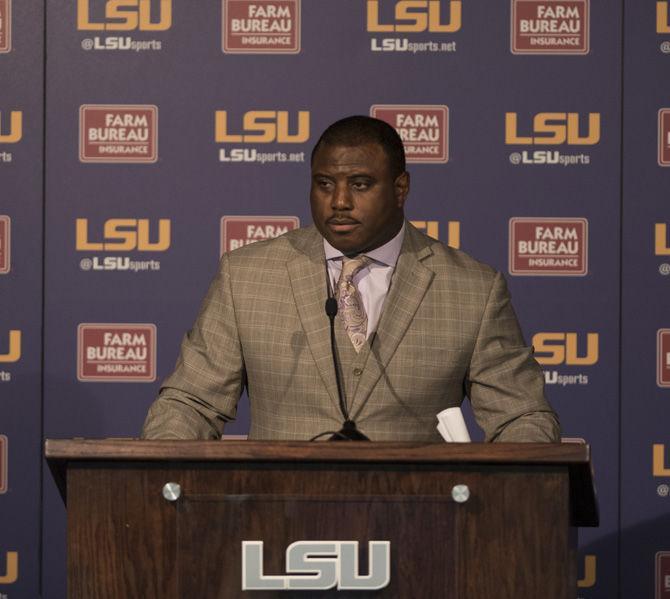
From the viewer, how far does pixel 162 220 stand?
193 inches

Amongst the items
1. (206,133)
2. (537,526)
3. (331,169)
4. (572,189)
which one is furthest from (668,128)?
(537,526)

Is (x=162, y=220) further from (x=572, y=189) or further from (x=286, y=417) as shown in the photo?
(x=286, y=417)

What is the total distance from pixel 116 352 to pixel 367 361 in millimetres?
1994

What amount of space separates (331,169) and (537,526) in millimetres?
1152

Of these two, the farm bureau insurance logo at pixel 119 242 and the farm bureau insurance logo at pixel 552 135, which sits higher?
the farm bureau insurance logo at pixel 552 135

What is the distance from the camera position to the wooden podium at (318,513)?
7.34 ft

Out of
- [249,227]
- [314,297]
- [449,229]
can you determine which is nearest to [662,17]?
[449,229]

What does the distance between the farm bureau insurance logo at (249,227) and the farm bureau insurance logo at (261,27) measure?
25.2 inches

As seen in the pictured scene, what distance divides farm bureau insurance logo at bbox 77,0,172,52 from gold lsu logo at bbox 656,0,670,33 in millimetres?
1854

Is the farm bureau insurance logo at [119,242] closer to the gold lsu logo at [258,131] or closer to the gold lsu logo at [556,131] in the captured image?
the gold lsu logo at [258,131]

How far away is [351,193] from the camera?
3.12 m

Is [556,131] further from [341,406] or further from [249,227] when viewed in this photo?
[341,406]

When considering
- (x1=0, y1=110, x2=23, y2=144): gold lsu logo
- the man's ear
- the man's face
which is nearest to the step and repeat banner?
(x1=0, y1=110, x2=23, y2=144): gold lsu logo

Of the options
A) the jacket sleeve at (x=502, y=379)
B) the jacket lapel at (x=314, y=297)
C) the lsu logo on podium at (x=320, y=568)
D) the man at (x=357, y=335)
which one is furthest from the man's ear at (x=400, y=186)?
the lsu logo on podium at (x=320, y=568)
